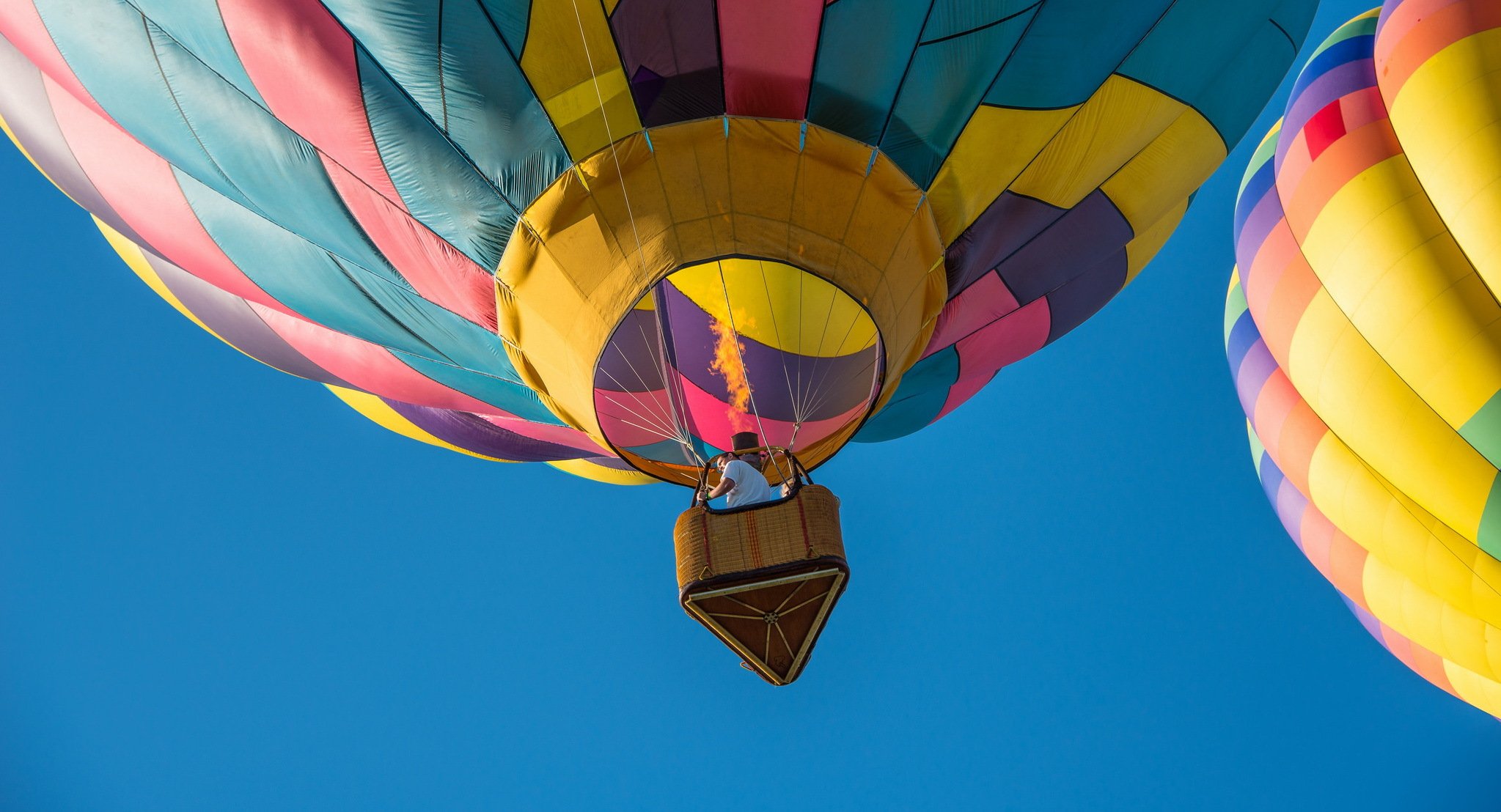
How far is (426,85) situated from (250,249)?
119 centimetres

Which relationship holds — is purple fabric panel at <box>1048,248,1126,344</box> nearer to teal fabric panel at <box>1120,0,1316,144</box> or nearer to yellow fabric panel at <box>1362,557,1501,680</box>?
teal fabric panel at <box>1120,0,1316,144</box>

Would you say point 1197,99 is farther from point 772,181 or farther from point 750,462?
point 750,462

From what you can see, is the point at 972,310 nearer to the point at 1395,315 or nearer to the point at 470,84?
the point at 470,84

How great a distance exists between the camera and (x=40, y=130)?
175 inches

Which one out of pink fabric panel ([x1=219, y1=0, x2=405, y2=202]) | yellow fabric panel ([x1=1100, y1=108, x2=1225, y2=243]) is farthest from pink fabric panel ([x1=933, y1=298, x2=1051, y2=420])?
pink fabric panel ([x1=219, y1=0, x2=405, y2=202])

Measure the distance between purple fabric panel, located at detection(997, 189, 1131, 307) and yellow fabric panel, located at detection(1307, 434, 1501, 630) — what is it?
1.98 m

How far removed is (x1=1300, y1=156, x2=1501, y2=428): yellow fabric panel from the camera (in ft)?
16.1

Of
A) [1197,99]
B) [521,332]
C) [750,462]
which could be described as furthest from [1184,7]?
[521,332]

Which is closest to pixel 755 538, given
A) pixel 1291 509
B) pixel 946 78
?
pixel 946 78

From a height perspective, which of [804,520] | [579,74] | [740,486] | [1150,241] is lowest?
[804,520]

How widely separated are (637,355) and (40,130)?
6.89 feet

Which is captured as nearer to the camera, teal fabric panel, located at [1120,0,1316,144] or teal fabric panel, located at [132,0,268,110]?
teal fabric panel, located at [132,0,268,110]

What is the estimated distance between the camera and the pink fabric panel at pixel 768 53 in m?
3.19

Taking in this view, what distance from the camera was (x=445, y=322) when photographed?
12.6 ft
